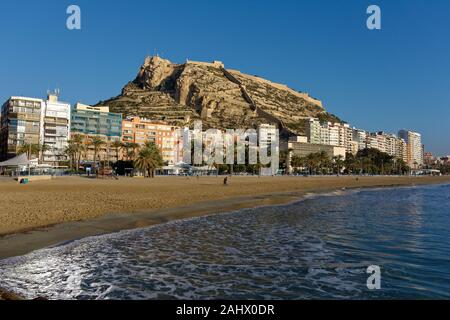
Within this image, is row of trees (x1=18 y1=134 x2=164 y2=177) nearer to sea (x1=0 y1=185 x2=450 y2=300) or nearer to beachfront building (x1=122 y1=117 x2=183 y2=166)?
beachfront building (x1=122 y1=117 x2=183 y2=166)

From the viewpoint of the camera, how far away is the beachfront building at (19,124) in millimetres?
112938

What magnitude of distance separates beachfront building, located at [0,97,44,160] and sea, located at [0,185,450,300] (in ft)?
382

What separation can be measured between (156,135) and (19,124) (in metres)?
50.7

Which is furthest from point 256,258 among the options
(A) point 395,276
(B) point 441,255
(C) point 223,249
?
(B) point 441,255

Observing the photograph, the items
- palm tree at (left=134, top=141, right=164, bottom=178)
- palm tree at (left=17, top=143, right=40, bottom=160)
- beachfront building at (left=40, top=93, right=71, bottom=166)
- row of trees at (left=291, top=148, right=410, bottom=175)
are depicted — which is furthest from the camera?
row of trees at (left=291, top=148, right=410, bottom=175)

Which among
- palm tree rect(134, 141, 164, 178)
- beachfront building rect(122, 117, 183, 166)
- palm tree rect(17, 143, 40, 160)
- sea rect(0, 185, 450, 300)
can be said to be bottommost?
sea rect(0, 185, 450, 300)

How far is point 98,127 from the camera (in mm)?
133250

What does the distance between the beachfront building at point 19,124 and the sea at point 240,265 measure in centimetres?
11630

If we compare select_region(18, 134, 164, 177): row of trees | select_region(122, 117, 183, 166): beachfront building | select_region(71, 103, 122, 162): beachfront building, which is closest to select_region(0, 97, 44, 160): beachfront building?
select_region(18, 134, 164, 177): row of trees

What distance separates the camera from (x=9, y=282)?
798 centimetres

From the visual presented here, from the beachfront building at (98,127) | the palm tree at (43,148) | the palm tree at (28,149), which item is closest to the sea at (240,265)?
the palm tree at (28,149)

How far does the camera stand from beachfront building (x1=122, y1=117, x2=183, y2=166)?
142 meters

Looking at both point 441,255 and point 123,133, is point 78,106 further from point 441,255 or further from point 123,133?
point 441,255

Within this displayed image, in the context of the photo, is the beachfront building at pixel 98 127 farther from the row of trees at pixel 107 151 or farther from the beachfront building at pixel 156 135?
the beachfront building at pixel 156 135
